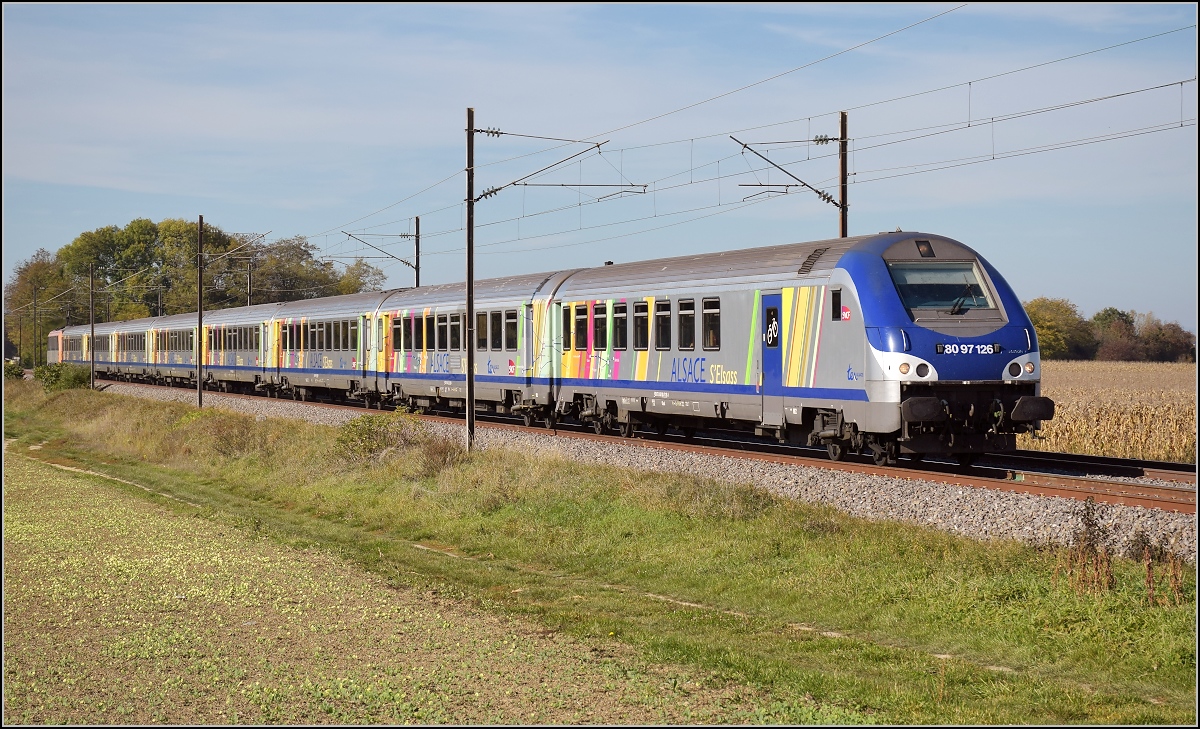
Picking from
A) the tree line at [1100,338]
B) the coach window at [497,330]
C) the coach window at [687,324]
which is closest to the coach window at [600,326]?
the coach window at [687,324]

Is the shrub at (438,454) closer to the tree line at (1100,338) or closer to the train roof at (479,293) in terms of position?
the train roof at (479,293)

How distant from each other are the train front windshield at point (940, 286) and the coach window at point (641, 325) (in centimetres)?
684

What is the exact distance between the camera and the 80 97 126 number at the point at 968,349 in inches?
A: 696

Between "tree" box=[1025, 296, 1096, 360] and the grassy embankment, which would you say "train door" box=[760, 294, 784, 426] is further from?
"tree" box=[1025, 296, 1096, 360]

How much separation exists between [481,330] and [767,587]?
20.1 metres

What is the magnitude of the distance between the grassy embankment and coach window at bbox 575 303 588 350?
197 inches

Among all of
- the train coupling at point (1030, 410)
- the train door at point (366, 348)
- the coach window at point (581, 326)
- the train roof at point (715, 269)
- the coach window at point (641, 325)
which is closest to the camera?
the train coupling at point (1030, 410)

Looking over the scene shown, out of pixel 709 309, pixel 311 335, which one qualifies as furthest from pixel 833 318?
pixel 311 335

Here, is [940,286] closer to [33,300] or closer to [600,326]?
[600,326]

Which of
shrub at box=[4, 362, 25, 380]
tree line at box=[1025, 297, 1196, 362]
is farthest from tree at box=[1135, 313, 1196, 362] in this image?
shrub at box=[4, 362, 25, 380]

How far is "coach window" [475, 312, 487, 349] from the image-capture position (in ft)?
104

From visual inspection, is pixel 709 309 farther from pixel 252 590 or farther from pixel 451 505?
pixel 252 590

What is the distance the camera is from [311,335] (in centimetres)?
4434

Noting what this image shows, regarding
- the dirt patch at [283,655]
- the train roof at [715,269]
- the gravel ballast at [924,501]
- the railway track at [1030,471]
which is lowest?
the dirt patch at [283,655]
